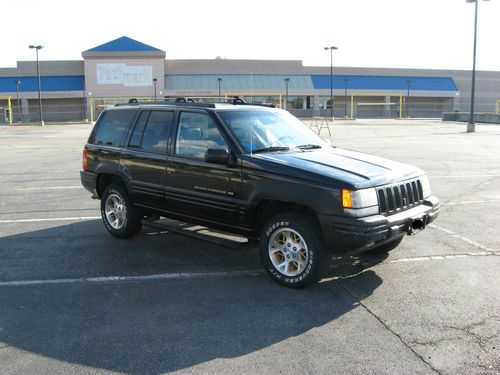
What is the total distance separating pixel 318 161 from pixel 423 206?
51.1 inches

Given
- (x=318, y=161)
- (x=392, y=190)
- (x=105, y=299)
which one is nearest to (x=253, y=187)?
(x=318, y=161)

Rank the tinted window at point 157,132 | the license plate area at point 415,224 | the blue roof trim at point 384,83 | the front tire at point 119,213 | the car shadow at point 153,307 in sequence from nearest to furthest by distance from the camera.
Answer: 1. the car shadow at point 153,307
2. the license plate area at point 415,224
3. the tinted window at point 157,132
4. the front tire at point 119,213
5. the blue roof trim at point 384,83

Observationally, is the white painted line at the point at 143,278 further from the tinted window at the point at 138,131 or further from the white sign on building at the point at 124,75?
the white sign on building at the point at 124,75

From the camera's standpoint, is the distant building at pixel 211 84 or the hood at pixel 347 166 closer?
the hood at pixel 347 166

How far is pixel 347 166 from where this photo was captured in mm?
5090

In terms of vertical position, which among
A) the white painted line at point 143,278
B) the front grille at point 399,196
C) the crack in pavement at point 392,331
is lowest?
the crack in pavement at point 392,331

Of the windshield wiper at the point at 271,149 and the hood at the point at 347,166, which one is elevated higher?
the windshield wiper at the point at 271,149

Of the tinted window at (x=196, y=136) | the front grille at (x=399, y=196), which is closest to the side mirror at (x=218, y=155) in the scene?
the tinted window at (x=196, y=136)

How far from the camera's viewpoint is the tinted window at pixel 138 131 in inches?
257

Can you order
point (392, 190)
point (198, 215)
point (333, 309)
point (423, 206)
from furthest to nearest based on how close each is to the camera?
1. point (198, 215)
2. point (423, 206)
3. point (392, 190)
4. point (333, 309)

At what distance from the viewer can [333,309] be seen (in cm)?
448

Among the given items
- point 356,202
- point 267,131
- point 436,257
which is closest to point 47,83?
point 267,131

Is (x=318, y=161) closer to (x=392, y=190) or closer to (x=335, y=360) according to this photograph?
(x=392, y=190)

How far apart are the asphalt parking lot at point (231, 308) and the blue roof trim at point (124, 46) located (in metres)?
66.9
